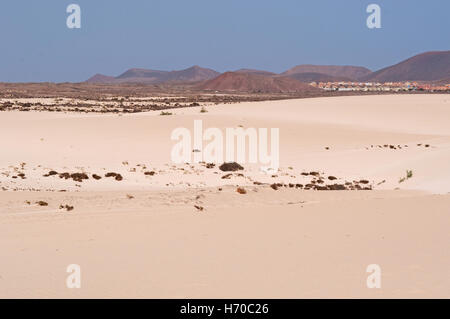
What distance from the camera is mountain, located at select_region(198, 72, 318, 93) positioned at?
126938 millimetres

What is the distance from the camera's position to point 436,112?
38.4 meters

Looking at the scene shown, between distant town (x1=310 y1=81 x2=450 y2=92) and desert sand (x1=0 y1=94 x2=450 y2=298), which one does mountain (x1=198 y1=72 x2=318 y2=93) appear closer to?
distant town (x1=310 y1=81 x2=450 y2=92)

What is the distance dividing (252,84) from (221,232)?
12410 cm

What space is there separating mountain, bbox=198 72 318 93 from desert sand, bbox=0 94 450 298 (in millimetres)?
108865

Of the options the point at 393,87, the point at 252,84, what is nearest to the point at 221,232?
the point at 252,84

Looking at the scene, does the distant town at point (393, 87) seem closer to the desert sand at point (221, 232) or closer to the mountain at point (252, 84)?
the mountain at point (252, 84)

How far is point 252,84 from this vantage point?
131 metres

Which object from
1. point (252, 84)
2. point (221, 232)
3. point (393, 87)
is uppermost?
point (252, 84)

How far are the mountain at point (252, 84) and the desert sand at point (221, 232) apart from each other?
108865 mm

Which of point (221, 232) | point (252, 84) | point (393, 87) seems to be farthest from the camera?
point (393, 87)

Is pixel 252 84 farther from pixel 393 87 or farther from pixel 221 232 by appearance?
pixel 221 232

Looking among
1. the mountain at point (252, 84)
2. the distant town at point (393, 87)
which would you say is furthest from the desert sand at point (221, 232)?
the mountain at point (252, 84)

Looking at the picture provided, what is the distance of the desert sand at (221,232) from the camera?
5.74 metres
